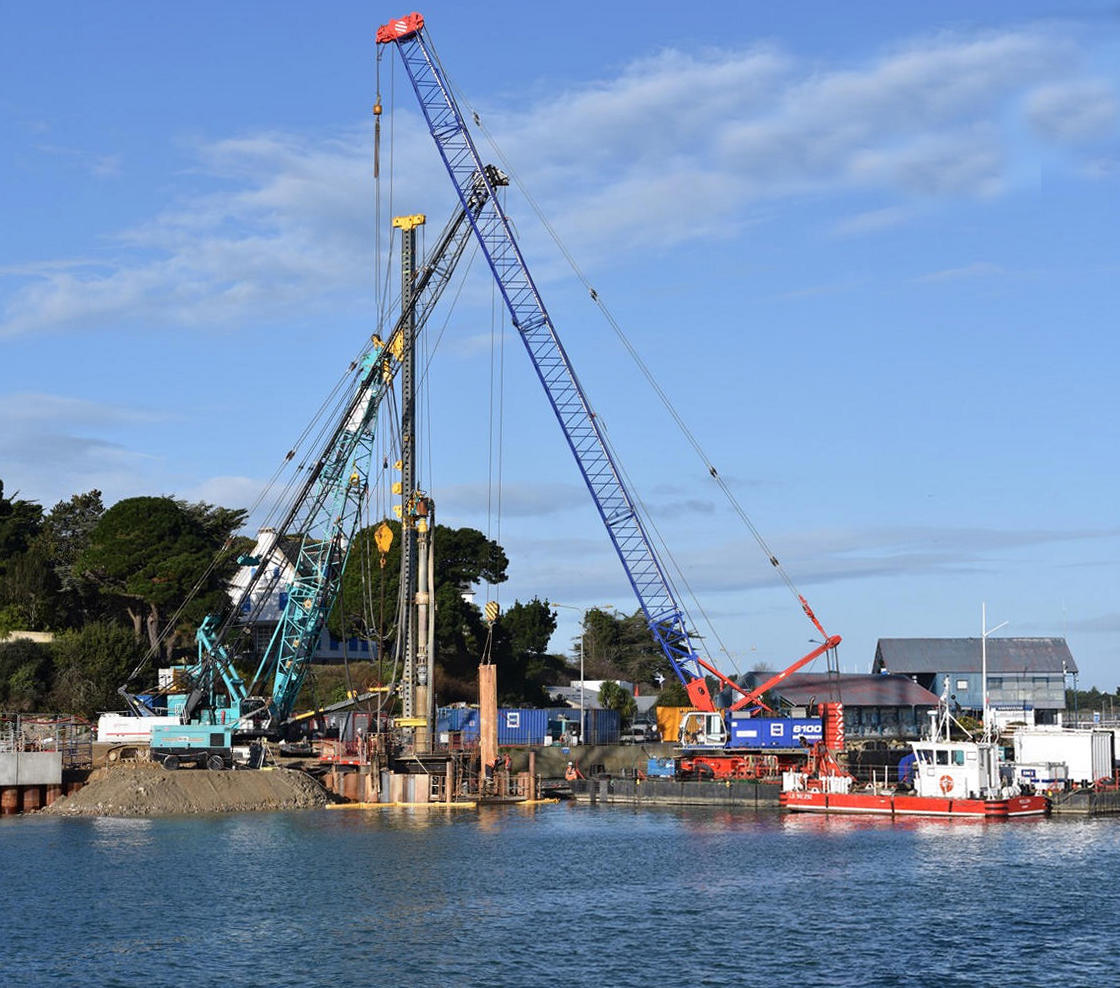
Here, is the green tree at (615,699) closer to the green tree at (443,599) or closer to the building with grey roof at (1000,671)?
the green tree at (443,599)

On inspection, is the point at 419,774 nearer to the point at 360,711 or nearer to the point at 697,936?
the point at 360,711

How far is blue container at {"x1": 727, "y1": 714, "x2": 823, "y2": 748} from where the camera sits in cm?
9909

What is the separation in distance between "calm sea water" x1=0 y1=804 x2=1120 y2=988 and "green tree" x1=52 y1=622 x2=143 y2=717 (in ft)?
96.5

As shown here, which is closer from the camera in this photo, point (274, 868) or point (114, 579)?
point (274, 868)

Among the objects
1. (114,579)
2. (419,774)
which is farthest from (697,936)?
(114,579)

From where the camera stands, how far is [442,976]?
41031 mm

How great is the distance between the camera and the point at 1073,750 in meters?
88.8

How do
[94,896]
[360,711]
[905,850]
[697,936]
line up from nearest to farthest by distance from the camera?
[697,936] → [94,896] → [905,850] → [360,711]

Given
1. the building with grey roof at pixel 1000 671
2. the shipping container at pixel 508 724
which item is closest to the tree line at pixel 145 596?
the shipping container at pixel 508 724

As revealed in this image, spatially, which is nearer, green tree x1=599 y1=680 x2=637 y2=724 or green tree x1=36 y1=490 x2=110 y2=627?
green tree x1=36 y1=490 x2=110 y2=627

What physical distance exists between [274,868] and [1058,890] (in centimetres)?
3080

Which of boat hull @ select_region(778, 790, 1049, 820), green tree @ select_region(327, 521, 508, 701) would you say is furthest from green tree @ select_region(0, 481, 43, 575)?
boat hull @ select_region(778, 790, 1049, 820)

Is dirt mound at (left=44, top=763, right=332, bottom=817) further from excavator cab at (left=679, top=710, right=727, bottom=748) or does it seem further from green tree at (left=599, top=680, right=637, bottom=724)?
green tree at (left=599, top=680, right=637, bottom=724)

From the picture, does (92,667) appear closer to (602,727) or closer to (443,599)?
(443,599)
